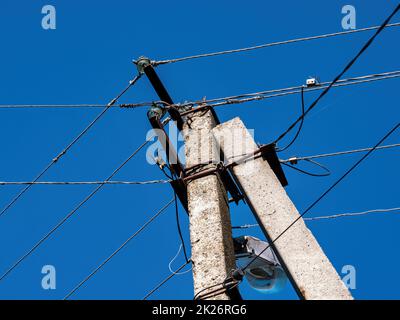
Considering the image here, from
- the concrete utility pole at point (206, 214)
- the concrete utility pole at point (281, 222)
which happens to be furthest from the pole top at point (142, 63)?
the concrete utility pole at point (281, 222)

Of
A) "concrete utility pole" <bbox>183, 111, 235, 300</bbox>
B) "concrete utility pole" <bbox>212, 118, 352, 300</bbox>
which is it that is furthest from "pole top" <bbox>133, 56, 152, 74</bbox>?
"concrete utility pole" <bbox>212, 118, 352, 300</bbox>

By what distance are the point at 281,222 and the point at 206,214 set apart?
704 millimetres

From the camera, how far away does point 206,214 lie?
6.45 m

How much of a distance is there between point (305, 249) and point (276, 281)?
134 centimetres

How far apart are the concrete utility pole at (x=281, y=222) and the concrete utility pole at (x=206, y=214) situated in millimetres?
177

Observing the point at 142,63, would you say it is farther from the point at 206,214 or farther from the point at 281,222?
the point at 281,222

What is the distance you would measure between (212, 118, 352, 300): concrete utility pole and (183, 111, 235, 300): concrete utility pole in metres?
0.18

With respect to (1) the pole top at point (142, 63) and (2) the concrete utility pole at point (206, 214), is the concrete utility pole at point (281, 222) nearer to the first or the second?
(2) the concrete utility pole at point (206, 214)

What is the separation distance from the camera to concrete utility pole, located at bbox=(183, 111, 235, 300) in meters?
6.04

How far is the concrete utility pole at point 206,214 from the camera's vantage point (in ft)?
19.8

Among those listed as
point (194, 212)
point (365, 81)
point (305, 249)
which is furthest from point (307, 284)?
point (365, 81)

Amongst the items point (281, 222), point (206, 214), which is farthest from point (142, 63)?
point (281, 222)

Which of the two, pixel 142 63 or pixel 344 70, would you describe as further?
pixel 142 63

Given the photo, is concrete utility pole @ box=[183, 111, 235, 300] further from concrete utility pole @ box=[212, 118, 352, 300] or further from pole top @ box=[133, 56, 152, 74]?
pole top @ box=[133, 56, 152, 74]
